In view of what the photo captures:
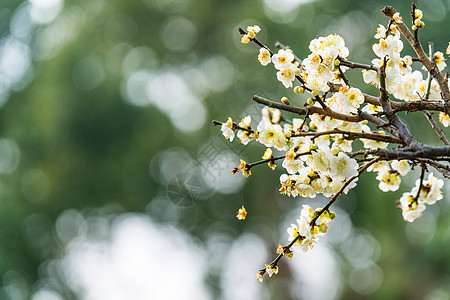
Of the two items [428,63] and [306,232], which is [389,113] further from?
[306,232]

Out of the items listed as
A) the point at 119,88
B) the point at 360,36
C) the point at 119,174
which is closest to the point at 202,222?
the point at 119,174

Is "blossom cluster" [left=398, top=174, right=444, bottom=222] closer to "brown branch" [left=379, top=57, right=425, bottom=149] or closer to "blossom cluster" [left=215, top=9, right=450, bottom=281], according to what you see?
"blossom cluster" [left=215, top=9, right=450, bottom=281]

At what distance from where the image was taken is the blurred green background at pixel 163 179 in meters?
6.21

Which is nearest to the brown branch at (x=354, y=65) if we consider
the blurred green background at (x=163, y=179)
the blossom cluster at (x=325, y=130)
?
the blossom cluster at (x=325, y=130)

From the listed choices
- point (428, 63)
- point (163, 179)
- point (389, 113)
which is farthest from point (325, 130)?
point (163, 179)

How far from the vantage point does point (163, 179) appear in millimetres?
6633

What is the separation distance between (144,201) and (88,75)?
72.6 inches

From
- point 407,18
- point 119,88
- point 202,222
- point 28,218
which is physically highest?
point 407,18

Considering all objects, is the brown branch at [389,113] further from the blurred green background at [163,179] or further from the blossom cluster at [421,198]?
the blurred green background at [163,179]

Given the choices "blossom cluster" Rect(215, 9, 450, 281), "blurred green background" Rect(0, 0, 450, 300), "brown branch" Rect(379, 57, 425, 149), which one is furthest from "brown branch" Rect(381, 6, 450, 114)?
"blurred green background" Rect(0, 0, 450, 300)

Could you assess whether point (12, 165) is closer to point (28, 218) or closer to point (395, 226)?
point (28, 218)

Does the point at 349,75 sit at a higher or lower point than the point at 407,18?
lower

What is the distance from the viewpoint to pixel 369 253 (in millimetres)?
6461

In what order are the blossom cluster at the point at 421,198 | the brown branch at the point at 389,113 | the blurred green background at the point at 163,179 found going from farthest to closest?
the blurred green background at the point at 163,179 → the blossom cluster at the point at 421,198 → the brown branch at the point at 389,113
